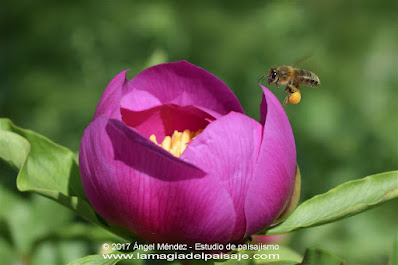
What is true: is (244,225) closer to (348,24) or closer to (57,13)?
(57,13)

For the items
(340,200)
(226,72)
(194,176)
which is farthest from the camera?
(226,72)

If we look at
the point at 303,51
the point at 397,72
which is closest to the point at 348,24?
the point at 397,72

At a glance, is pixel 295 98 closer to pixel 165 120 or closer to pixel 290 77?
pixel 290 77

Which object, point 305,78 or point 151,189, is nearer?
point 151,189

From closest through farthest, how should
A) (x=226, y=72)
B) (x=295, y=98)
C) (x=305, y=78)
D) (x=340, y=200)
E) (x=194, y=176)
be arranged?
(x=194, y=176) < (x=340, y=200) < (x=295, y=98) < (x=305, y=78) < (x=226, y=72)

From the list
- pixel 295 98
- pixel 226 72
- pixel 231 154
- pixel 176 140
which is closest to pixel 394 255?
pixel 231 154

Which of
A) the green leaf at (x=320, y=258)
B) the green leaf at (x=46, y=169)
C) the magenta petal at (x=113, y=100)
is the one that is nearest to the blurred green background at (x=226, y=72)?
the green leaf at (x=46, y=169)

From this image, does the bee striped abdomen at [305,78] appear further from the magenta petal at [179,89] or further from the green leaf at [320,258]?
the green leaf at [320,258]
